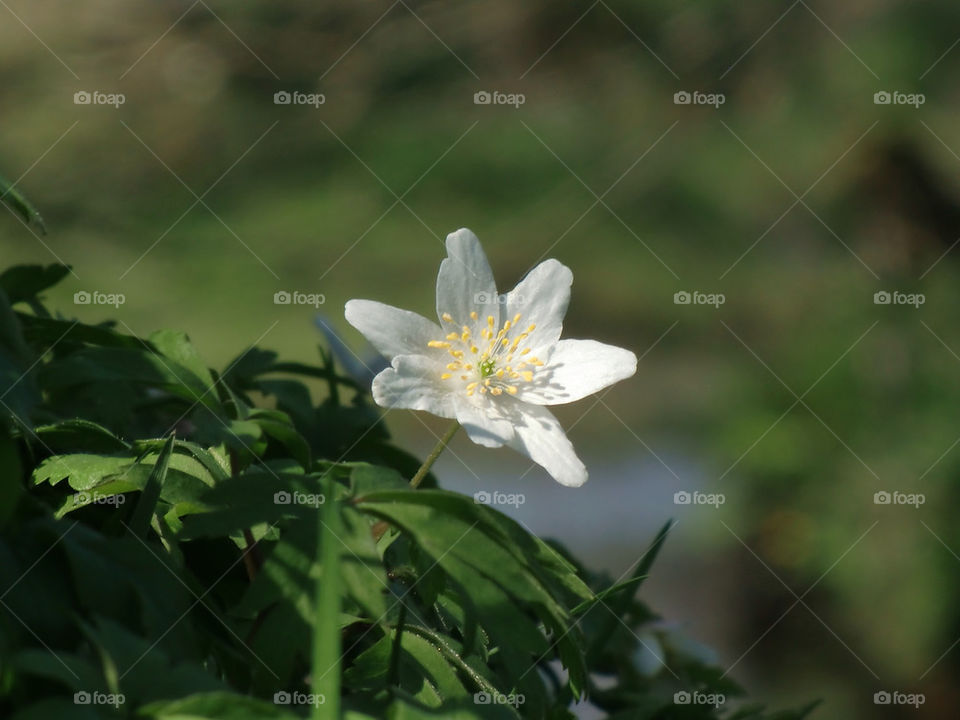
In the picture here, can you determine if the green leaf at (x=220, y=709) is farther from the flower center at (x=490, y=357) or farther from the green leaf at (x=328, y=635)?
the flower center at (x=490, y=357)
